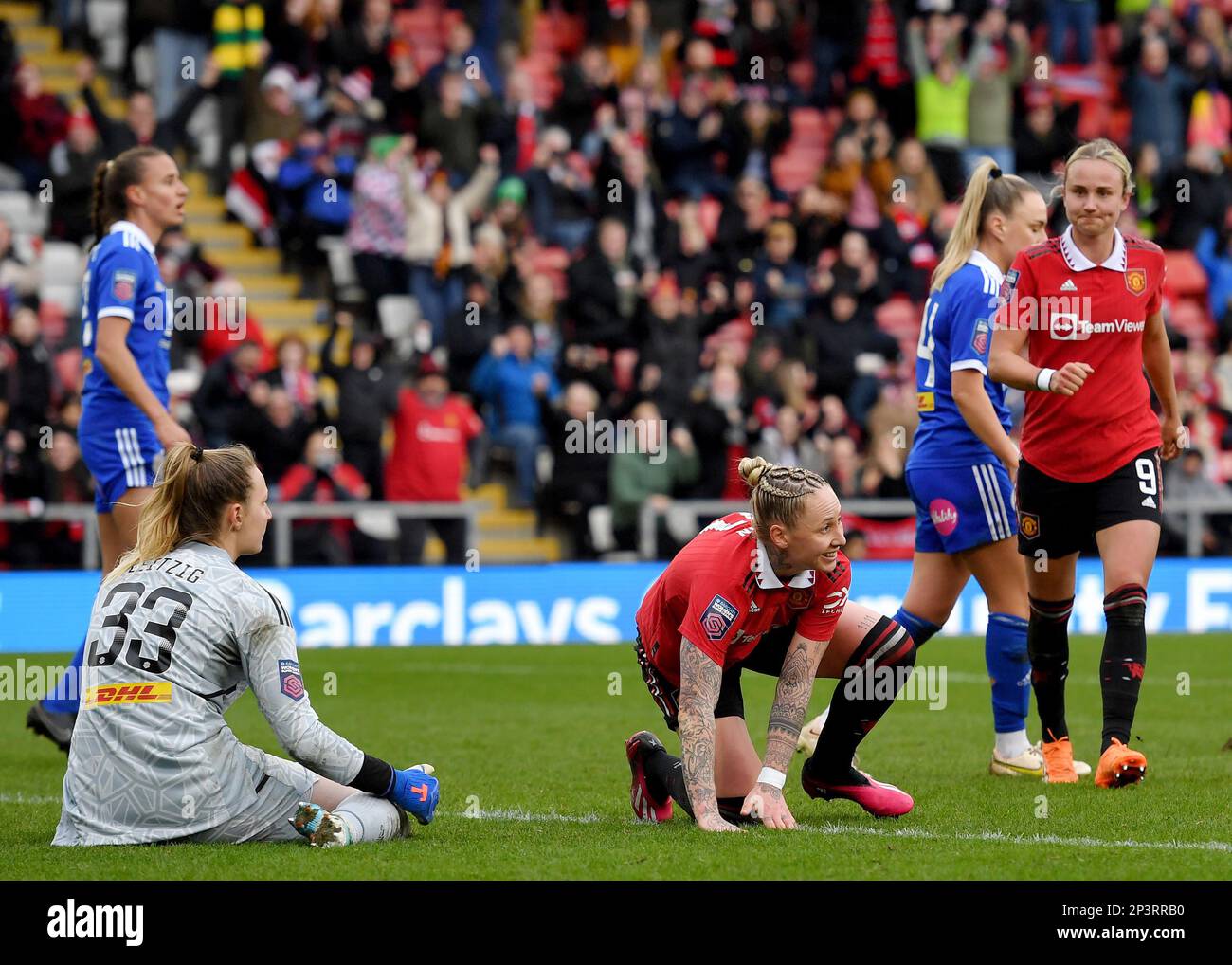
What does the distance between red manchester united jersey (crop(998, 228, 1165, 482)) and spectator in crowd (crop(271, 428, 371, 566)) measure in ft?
27.3

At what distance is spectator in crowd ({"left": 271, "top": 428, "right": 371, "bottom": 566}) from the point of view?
48.5 ft

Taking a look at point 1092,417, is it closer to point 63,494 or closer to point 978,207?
point 978,207

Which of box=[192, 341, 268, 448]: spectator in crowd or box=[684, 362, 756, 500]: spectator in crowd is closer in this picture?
box=[192, 341, 268, 448]: spectator in crowd

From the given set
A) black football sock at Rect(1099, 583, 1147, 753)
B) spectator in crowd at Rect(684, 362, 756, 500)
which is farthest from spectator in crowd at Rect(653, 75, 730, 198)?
black football sock at Rect(1099, 583, 1147, 753)

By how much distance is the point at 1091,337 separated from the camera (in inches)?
291

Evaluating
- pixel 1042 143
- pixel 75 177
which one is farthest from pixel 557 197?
pixel 1042 143

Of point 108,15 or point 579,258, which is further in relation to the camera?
point 108,15

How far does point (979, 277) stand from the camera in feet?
25.5

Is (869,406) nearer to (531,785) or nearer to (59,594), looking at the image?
(59,594)

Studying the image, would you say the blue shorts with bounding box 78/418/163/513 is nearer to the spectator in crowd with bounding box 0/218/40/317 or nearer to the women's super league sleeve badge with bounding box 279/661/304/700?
the women's super league sleeve badge with bounding box 279/661/304/700

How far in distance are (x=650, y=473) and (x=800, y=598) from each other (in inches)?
395

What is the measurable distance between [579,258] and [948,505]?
33.6 ft

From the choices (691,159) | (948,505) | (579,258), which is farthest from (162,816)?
(691,159)

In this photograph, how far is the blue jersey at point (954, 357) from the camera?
7.70 meters
